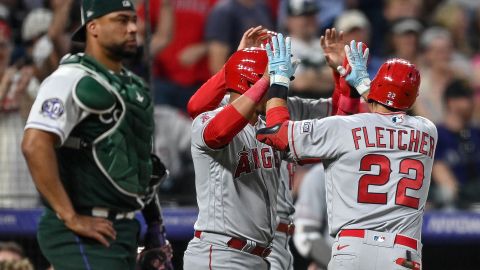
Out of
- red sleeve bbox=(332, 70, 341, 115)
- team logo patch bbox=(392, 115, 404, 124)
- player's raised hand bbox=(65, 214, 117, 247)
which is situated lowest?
player's raised hand bbox=(65, 214, 117, 247)

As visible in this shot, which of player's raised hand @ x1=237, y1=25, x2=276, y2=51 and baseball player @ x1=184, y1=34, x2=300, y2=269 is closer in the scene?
baseball player @ x1=184, y1=34, x2=300, y2=269

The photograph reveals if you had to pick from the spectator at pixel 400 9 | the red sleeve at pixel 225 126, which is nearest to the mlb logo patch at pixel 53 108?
the red sleeve at pixel 225 126

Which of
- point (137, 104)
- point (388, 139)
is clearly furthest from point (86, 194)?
point (388, 139)

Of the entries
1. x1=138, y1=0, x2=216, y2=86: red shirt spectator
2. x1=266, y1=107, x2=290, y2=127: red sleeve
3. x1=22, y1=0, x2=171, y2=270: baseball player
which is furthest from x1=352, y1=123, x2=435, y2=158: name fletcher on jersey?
x1=138, y1=0, x2=216, y2=86: red shirt spectator

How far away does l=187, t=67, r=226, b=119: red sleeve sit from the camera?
5227 mm

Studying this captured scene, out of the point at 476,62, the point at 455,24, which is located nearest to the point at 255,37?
the point at 476,62

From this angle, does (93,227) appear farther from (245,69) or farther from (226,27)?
(226,27)

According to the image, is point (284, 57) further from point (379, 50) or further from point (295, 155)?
point (379, 50)

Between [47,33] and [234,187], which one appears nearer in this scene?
[234,187]

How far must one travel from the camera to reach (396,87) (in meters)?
4.82

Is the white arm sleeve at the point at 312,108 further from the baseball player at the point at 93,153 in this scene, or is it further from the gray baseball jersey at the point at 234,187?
the baseball player at the point at 93,153

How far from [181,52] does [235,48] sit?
51 centimetres

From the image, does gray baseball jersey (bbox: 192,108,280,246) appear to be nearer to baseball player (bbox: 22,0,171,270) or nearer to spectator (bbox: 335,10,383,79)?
baseball player (bbox: 22,0,171,270)

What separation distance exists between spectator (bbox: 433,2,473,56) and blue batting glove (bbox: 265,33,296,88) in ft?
18.9
